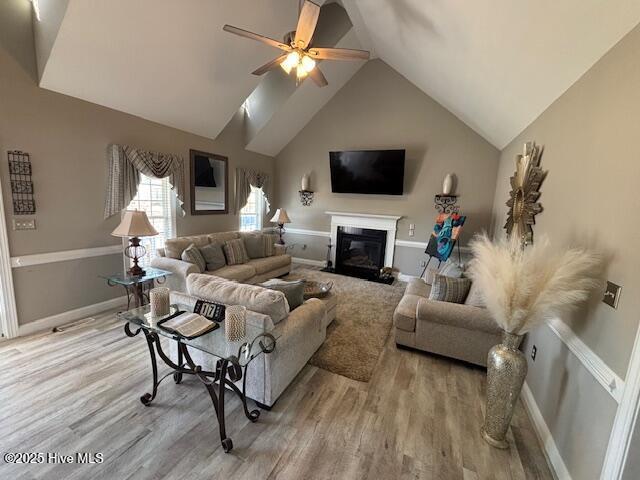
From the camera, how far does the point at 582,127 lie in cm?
187

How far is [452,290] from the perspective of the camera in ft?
9.39

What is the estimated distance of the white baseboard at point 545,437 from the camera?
5.27ft

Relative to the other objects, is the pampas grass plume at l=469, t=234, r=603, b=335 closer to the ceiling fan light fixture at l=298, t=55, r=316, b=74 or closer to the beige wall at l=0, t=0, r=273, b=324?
the ceiling fan light fixture at l=298, t=55, r=316, b=74

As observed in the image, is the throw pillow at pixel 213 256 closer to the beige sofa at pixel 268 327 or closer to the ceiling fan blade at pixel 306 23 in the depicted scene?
the beige sofa at pixel 268 327

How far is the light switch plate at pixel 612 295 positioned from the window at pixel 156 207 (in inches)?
190

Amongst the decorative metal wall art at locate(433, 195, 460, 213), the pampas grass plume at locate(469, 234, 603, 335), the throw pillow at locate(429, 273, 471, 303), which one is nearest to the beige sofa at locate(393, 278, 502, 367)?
the throw pillow at locate(429, 273, 471, 303)

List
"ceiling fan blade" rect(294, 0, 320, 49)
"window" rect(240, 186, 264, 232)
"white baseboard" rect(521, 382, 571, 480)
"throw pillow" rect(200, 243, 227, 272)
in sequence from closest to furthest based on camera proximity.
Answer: "white baseboard" rect(521, 382, 571, 480) → "ceiling fan blade" rect(294, 0, 320, 49) → "throw pillow" rect(200, 243, 227, 272) → "window" rect(240, 186, 264, 232)

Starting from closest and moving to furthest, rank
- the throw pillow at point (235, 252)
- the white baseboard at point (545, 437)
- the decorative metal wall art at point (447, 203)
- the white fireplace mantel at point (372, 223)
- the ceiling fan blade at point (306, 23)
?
the white baseboard at point (545, 437) → the ceiling fan blade at point (306, 23) → the throw pillow at point (235, 252) → the decorative metal wall art at point (447, 203) → the white fireplace mantel at point (372, 223)

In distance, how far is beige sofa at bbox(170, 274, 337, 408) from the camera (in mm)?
1974

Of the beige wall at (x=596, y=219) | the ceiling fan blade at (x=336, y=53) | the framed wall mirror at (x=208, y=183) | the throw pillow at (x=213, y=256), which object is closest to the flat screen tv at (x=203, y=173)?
the framed wall mirror at (x=208, y=183)

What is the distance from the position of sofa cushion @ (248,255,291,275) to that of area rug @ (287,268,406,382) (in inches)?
14.9

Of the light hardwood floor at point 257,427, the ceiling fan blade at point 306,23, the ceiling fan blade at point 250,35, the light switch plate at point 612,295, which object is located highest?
the ceiling fan blade at point 306,23

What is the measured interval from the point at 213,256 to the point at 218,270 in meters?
0.23

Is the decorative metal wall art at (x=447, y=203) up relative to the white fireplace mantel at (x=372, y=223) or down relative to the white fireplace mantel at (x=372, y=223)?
up
